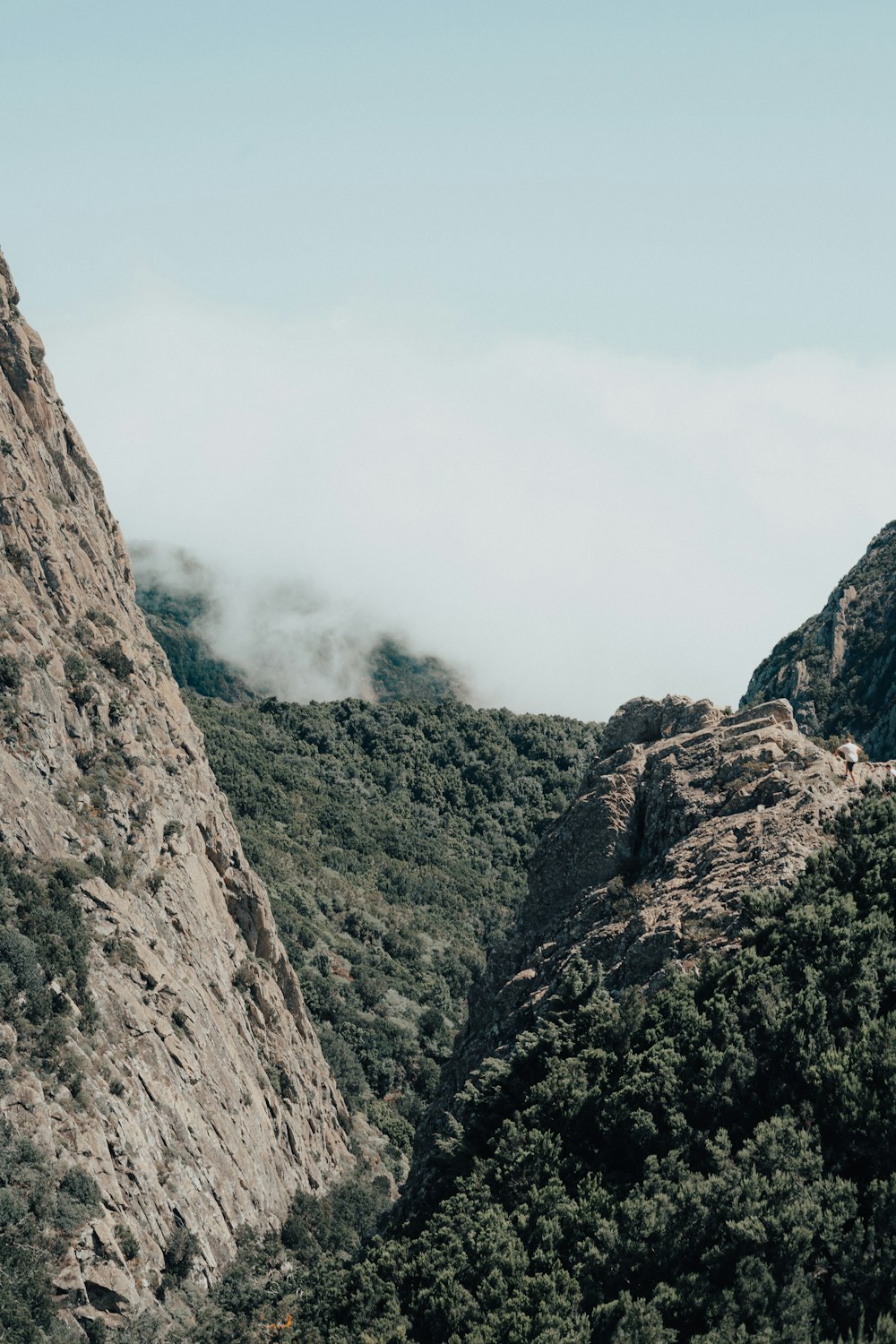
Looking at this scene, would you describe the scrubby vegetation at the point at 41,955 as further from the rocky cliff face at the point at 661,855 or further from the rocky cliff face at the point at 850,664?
the rocky cliff face at the point at 850,664

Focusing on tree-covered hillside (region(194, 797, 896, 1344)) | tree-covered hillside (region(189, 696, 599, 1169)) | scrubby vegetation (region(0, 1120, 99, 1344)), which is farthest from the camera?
tree-covered hillside (region(189, 696, 599, 1169))

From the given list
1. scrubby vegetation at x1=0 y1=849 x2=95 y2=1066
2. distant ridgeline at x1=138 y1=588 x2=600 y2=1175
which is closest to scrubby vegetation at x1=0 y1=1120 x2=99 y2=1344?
scrubby vegetation at x1=0 y1=849 x2=95 y2=1066

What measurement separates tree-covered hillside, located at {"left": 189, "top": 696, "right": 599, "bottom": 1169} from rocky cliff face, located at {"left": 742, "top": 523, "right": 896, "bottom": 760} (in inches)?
1221

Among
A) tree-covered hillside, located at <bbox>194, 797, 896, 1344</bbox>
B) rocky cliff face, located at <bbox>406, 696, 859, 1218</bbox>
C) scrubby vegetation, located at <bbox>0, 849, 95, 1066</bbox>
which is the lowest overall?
tree-covered hillside, located at <bbox>194, 797, 896, 1344</bbox>

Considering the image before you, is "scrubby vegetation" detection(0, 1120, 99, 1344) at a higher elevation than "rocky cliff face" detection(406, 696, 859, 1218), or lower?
lower

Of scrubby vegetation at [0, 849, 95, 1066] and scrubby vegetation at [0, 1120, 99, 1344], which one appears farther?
scrubby vegetation at [0, 849, 95, 1066]

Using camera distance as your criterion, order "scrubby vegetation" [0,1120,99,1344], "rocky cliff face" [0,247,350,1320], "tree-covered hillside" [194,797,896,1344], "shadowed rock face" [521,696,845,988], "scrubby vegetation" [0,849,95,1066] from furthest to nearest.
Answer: "rocky cliff face" [0,247,350,1320], "scrubby vegetation" [0,849,95,1066], "scrubby vegetation" [0,1120,99,1344], "shadowed rock face" [521,696,845,988], "tree-covered hillside" [194,797,896,1344]

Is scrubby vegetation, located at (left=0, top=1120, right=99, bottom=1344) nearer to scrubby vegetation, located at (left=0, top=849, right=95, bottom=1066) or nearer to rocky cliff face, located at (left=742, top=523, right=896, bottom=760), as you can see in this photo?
scrubby vegetation, located at (left=0, top=849, right=95, bottom=1066)

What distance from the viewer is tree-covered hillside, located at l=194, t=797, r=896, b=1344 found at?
83.0 feet

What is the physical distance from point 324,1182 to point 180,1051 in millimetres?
16409

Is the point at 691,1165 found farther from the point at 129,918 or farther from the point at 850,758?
the point at 129,918

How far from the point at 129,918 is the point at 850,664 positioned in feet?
197

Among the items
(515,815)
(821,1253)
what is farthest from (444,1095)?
(515,815)

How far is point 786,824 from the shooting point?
112 feet
